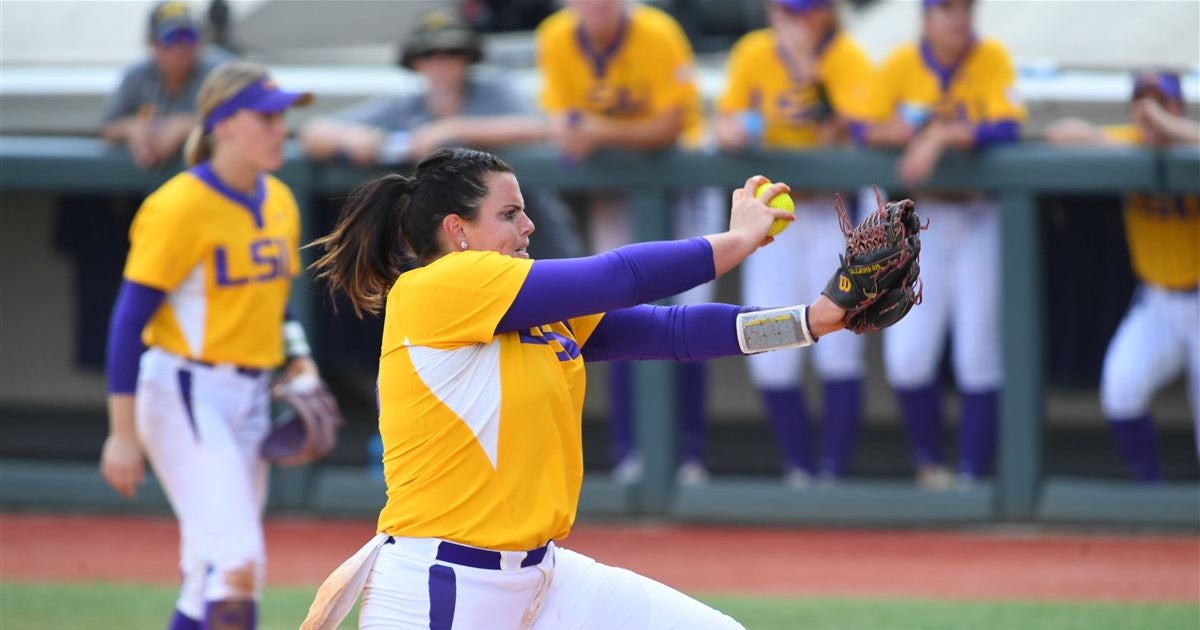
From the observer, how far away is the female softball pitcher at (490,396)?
3182 mm

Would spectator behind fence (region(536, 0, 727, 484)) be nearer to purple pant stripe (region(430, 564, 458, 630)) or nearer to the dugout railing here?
the dugout railing

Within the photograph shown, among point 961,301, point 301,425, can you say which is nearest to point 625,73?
point 961,301

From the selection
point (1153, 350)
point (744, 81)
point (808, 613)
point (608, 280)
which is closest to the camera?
point (608, 280)

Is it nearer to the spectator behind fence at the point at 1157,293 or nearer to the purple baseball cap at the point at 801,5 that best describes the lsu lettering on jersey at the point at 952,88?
the purple baseball cap at the point at 801,5

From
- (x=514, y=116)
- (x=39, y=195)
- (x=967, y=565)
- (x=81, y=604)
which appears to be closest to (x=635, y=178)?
(x=514, y=116)

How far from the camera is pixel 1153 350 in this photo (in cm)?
706

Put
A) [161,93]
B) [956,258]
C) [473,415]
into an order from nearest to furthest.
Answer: [473,415]
[956,258]
[161,93]

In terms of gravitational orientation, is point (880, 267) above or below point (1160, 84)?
below

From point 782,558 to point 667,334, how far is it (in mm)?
3701

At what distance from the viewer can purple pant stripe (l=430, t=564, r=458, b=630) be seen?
10.4 feet

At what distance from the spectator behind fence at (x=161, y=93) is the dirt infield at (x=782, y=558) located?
1823mm

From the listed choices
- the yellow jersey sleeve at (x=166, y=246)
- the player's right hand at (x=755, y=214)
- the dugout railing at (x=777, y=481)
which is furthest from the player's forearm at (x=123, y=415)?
the dugout railing at (x=777, y=481)

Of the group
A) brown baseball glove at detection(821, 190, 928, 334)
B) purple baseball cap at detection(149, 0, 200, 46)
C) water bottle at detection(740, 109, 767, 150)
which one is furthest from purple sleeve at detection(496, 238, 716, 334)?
purple baseball cap at detection(149, 0, 200, 46)

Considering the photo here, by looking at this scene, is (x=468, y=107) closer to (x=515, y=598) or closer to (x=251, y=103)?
(x=251, y=103)
